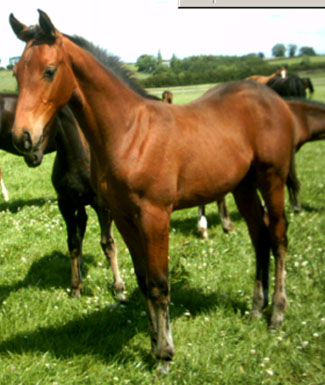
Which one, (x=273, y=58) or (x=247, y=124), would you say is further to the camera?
(x=273, y=58)

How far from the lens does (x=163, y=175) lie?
295 centimetres

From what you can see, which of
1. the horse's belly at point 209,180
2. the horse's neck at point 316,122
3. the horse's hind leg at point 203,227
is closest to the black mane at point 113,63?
the horse's belly at point 209,180

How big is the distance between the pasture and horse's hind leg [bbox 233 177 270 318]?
0.83ft

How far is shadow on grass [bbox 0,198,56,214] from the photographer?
7535mm

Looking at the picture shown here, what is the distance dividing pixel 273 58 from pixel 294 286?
35185 millimetres

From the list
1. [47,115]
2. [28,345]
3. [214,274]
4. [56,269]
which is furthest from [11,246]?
[47,115]

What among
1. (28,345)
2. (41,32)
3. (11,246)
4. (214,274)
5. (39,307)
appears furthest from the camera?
(11,246)

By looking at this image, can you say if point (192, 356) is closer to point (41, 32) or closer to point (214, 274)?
point (214, 274)

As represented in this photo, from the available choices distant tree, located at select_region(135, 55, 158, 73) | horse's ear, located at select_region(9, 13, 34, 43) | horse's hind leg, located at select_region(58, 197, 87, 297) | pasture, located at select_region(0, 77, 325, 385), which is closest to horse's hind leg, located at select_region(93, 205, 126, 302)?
pasture, located at select_region(0, 77, 325, 385)

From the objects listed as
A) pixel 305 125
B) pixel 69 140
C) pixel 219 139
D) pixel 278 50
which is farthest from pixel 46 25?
pixel 278 50

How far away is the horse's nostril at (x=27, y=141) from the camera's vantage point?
2.34 metres

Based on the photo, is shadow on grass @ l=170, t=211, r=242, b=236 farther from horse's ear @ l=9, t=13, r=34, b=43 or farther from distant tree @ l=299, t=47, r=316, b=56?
distant tree @ l=299, t=47, r=316, b=56

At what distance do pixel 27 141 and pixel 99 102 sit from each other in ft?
2.24

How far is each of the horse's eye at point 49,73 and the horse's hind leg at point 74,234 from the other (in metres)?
2.07
